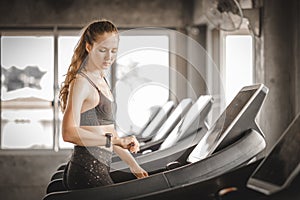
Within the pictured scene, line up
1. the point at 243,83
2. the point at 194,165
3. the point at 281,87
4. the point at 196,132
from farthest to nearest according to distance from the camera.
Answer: the point at 243,83 → the point at 281,87 → the point at 196,132 → the point at 194,165

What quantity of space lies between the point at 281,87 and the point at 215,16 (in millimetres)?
724

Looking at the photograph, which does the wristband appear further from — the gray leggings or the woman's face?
the woman's face

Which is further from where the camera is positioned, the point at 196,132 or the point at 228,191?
the point at 196,132

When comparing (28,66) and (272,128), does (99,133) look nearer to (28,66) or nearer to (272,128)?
(272,128)

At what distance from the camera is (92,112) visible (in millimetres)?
2477

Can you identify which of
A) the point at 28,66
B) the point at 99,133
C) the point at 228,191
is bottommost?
the point at 228,191

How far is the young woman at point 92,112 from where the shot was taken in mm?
2455

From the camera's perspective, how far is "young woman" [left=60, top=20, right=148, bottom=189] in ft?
8.05

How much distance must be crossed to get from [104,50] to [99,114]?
0.24m

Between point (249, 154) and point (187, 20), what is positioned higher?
point (187, 20)

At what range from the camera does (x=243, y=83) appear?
6879mm

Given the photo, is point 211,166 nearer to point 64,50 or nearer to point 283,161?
point 283,161

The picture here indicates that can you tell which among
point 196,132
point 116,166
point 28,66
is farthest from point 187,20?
point 116,166

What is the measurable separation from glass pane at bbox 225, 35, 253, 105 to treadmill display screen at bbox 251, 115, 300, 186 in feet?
14.9
